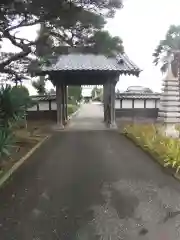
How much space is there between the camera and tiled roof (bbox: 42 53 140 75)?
17.7 meters

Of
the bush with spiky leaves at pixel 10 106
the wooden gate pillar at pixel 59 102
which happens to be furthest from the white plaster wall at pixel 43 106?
the bush with spiky leaves at pixel 10 106

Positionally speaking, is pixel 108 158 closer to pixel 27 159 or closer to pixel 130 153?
Result: pixel 130 153

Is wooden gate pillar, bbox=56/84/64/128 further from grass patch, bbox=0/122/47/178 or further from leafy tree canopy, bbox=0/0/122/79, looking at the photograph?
leafy tree canopy, bbox=0/0/122/79

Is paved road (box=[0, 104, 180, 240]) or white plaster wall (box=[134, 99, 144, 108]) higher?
white plaster wall (box=[134, 99, 144, 108])

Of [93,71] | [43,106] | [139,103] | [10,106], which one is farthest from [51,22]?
[139,103]

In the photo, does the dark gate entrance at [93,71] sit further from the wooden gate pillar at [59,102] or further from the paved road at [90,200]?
the paved road at [90,200]

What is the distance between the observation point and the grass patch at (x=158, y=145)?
9047 millimetres

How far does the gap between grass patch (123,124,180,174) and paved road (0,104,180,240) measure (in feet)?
1.24

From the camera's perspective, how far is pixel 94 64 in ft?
60.4

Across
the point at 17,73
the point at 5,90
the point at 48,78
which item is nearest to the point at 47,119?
the point at 48,78

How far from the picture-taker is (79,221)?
5145 millimetres

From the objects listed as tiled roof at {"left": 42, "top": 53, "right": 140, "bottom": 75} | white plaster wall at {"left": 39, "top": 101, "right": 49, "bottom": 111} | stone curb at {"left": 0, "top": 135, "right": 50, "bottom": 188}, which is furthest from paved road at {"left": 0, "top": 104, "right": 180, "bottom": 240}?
white plaster wall at {"left": 39, "top": 101, "right": 49, "bottom": 111}

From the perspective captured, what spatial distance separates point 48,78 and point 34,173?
38.8 feet

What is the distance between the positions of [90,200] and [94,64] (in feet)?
42.8
